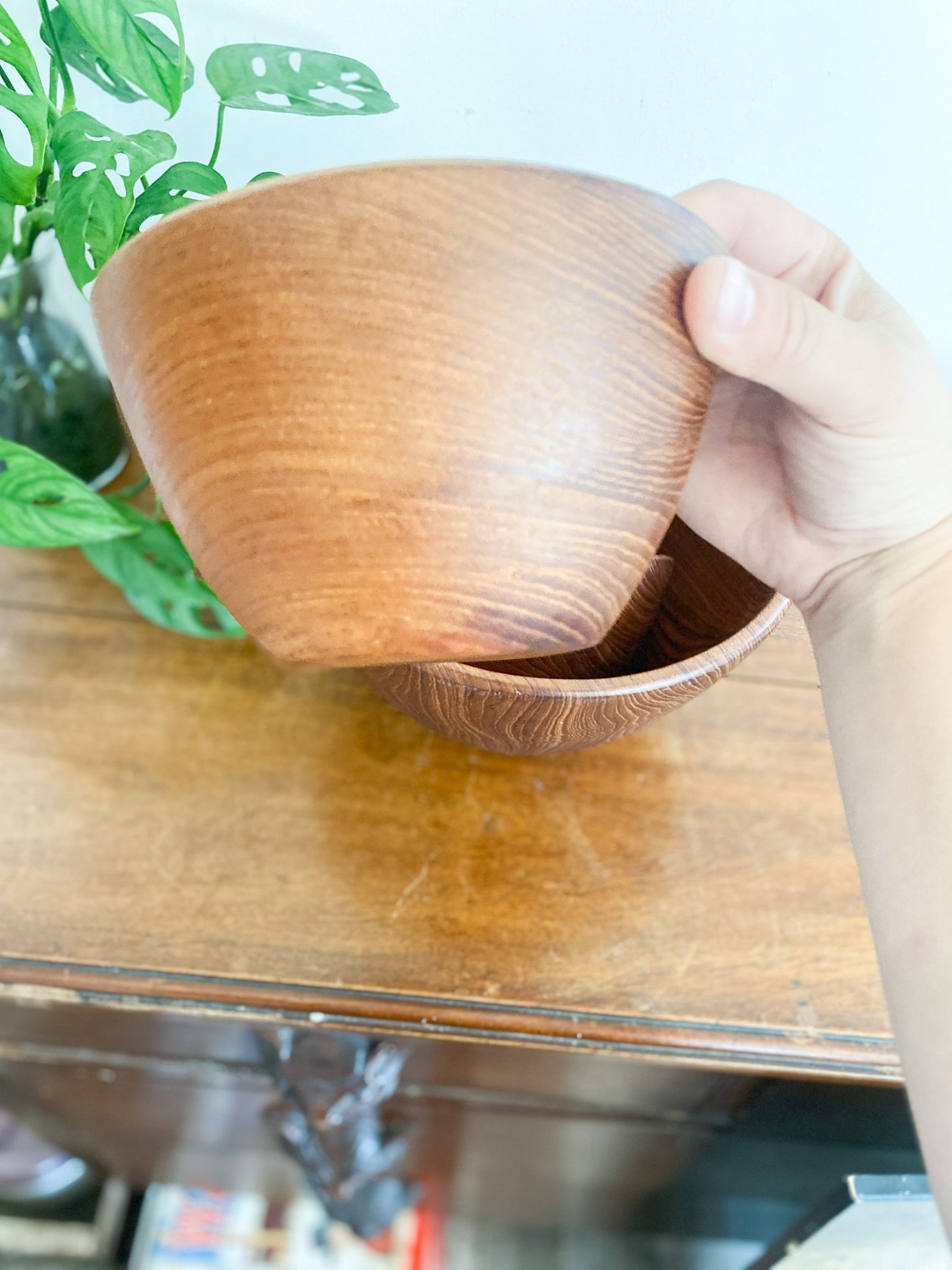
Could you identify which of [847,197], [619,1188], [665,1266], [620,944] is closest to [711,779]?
[620,944]

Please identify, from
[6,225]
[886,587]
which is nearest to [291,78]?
[6,225]

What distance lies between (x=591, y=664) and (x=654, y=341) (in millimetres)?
212

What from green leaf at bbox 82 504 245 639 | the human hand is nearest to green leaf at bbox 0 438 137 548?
green leaf at bbox 82 504 245 639

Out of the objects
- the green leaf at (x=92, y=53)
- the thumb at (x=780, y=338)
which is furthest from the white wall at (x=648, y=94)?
the thumb at (x=780, y=338)

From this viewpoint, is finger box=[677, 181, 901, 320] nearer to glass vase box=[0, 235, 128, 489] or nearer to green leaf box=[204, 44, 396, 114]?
green leaf box=[204, 44, 396, 114]

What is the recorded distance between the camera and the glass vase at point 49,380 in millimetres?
463

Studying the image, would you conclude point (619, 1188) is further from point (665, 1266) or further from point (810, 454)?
point (810, 454)

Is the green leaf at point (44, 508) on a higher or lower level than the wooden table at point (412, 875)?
higher

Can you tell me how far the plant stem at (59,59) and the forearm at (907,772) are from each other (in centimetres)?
36

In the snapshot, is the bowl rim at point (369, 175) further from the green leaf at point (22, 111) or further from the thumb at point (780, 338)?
the green leaf at point (22, 111)

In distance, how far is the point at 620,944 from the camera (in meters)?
0.41

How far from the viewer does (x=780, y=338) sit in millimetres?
259

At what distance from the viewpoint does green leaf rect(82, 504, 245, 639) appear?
16.7 inches

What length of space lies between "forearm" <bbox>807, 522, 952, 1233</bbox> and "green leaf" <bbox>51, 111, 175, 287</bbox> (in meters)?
0.30
